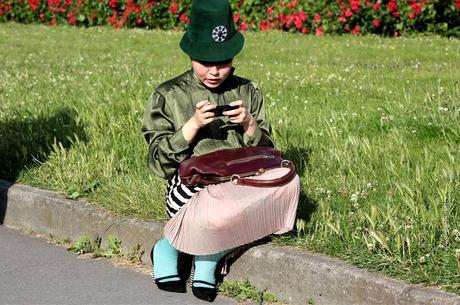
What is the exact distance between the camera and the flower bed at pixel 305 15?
1380 cm

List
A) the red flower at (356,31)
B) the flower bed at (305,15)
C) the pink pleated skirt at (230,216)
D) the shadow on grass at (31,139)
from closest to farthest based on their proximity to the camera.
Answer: the pink pleated skirt at (230,216), the shadow on grass at (31,139), the flower bed at (305,15), the red flower at (356,31)

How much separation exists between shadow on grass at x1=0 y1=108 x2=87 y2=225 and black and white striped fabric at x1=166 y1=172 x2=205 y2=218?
168 cm

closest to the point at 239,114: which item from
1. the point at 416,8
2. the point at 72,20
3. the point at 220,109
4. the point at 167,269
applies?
the point at 220,109

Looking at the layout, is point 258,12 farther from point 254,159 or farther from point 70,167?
point 254,159

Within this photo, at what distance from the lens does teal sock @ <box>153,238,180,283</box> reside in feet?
14.5

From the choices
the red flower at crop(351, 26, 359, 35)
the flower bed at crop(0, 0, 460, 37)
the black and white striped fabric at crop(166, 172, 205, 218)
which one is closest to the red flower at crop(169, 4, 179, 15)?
the flower bed at crop(0, 0, 460, 37)

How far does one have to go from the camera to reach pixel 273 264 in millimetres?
4254

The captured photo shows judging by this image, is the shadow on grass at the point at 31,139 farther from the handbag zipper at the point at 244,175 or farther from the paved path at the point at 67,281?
the handbag zipper at the point at 244,175

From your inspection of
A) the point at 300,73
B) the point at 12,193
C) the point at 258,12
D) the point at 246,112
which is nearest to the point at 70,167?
the point at 12,193

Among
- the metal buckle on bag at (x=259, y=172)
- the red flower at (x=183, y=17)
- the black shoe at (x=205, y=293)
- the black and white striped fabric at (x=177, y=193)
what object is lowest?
the red flower at (x=183, y=17)

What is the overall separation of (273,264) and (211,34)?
1.02 metres

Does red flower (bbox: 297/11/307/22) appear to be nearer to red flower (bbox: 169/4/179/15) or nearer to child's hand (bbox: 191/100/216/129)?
red flower (bbox: 169/4/179/15)

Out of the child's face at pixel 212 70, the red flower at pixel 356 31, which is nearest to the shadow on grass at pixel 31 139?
the child's face at pixel 212 70

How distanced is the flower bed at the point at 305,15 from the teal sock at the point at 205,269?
32.3 feet
